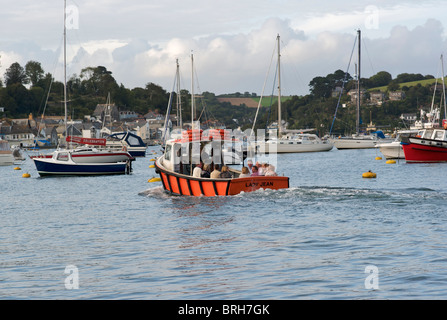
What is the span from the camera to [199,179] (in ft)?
88.4

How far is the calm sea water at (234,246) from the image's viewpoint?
12742 mm

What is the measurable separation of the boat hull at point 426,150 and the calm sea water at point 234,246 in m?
25.6

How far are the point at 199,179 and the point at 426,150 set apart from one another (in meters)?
32.7

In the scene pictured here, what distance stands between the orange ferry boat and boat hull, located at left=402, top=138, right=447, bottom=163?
29130 mm

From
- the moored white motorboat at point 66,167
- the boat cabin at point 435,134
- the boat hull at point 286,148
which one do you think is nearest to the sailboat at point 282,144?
the boat hull at point 286,148

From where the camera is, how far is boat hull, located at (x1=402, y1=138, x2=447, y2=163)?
5359 centimetres

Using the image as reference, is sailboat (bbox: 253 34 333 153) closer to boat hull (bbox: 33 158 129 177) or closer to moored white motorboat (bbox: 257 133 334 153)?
moored white motorboat (bbox: 257 133 334 153)

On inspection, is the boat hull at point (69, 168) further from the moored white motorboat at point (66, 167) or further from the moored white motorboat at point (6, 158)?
the moored white motorboat at point (6, 158)

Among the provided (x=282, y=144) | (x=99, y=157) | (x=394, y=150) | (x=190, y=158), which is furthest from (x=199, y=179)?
(x=282, y=144)

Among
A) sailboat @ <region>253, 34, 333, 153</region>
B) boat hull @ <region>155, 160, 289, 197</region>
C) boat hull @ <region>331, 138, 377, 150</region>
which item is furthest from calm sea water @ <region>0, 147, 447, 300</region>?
boat hull @ <region>331, 138, 377, 150</region>
